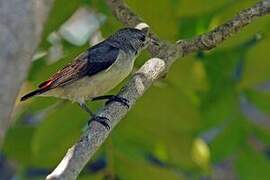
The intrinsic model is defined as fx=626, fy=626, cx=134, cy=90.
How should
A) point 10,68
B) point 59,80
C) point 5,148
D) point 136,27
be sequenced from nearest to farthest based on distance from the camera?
point 10,68
point 136,27
point 59,80
point 5,148

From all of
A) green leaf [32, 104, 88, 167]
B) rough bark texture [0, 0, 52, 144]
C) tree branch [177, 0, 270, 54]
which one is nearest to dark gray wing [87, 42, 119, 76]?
green leaf [32, 104, 88, 167]

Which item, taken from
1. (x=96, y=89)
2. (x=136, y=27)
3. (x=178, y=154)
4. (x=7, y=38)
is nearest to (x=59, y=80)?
(x=96, y=89)

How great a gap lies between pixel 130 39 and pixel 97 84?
19 centimetres

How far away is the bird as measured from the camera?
206cm

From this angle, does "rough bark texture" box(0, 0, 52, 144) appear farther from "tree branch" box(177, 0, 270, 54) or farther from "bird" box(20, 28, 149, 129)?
"bird" box(20, 28, 149, 129)

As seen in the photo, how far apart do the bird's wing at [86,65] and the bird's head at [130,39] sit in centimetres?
5

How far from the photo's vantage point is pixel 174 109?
6.95 feet

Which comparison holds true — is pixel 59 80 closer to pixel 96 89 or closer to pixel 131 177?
pixel 96 89

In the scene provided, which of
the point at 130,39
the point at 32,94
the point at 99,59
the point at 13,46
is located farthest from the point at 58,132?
the point at 13,46

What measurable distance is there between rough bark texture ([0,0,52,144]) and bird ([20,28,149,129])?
1423mm

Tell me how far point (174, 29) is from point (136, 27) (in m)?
0.16

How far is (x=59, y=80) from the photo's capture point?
2.08 m

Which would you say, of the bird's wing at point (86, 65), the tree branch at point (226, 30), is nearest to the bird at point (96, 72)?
the bird's wing at point (86, 65)

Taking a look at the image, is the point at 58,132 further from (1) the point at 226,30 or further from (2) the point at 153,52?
(1) the point at 226,30
